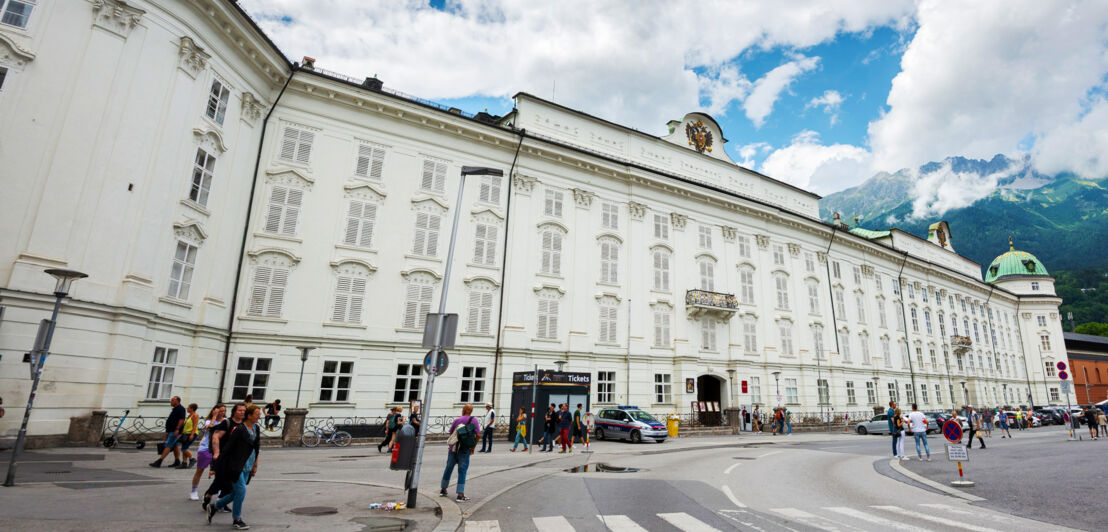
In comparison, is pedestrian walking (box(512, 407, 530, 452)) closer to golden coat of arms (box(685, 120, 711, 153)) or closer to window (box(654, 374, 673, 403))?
window (box(654, 374, 673, 403))

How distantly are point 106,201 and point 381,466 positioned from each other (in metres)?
12.6

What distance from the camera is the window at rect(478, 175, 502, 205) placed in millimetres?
29172

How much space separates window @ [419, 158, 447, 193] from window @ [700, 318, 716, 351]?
19042 mm

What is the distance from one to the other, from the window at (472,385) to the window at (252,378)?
8737 millimetres

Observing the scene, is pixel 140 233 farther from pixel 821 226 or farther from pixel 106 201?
pixel 821 226

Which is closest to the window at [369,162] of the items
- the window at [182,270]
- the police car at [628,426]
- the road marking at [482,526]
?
the window at [182,270]

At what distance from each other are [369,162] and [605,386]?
1779cm

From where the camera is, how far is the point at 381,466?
50.0 ft

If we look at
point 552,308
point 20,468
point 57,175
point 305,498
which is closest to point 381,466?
point 305,498

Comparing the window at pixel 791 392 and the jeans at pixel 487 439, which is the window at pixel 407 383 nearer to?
the jeans at pixel 487 439

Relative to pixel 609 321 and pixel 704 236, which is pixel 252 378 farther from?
pixel 704 236

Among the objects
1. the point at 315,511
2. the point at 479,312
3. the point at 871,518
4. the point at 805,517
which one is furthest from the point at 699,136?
the point at 315,511

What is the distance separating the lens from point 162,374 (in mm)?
19328

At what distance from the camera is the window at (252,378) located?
22016 mm
